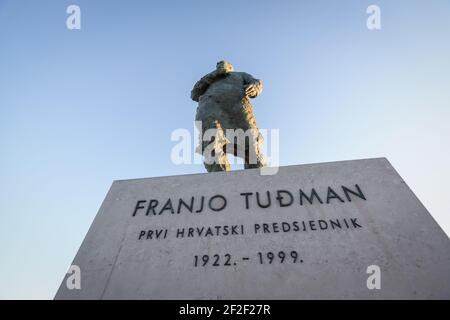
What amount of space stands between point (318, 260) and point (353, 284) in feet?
0.76

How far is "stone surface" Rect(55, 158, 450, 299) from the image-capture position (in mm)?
1664

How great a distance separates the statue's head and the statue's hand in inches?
24.3

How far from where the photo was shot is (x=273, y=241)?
1905mm

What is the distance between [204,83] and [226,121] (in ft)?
3.42

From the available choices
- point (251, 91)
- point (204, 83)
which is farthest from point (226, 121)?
point (204, 83)

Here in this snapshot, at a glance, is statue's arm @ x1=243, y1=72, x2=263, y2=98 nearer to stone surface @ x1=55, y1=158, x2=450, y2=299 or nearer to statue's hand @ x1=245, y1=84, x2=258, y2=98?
statue's hand @ x1=245, y1=84, x2=258, y2=98

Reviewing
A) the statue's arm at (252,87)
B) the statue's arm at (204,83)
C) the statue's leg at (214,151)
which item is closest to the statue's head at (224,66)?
the statue's arm at (204,83)

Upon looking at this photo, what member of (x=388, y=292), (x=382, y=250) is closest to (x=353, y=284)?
(x=388, y=292)

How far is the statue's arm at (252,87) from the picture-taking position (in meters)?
4.40

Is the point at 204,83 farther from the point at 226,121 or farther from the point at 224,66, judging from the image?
the point at 226,121

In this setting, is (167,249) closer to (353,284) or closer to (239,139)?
(353,284)

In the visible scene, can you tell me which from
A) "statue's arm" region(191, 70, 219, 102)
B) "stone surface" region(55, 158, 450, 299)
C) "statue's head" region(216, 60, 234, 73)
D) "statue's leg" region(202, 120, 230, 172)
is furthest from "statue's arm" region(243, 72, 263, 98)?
"stone surface" region(55, 158, 450, 299)
